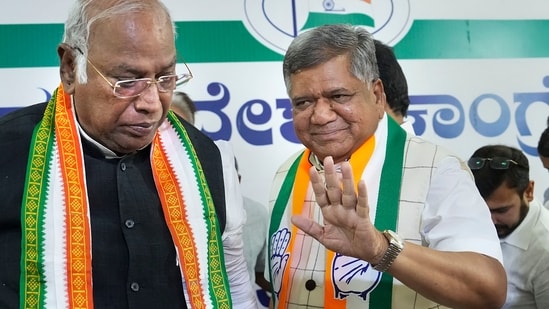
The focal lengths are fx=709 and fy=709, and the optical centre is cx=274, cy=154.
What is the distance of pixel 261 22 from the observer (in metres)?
3.41

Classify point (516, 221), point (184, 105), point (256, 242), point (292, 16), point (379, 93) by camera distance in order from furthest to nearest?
point (256, 242) → point (292, 16) → point (184, 105) → point (516, 221) → point (379, 93)

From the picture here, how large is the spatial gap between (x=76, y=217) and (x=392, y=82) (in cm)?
122

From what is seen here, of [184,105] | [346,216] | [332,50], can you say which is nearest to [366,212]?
[346,216]

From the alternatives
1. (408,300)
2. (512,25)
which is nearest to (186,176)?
(408,300)

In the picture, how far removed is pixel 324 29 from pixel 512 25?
2.05 meters

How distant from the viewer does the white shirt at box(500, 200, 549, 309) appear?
8.86 feet

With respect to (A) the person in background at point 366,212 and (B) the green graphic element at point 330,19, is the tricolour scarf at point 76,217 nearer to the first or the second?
(A) the person in background at point 366,212

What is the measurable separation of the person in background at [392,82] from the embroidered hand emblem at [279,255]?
0.60 meters

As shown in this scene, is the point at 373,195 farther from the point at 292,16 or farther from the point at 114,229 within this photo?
the point at 292,16

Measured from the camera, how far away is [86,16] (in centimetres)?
148

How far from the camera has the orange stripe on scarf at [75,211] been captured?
1.49 metres

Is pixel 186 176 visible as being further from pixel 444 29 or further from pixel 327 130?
pixel 444 29

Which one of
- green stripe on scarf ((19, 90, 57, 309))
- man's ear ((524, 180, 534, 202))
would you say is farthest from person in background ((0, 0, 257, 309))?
man's ear ((524, 180, 534, 202))

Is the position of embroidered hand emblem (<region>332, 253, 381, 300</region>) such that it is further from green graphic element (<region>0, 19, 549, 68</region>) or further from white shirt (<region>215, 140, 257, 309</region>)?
green graphic element (<region>0, 19, 549, 68</region>)
